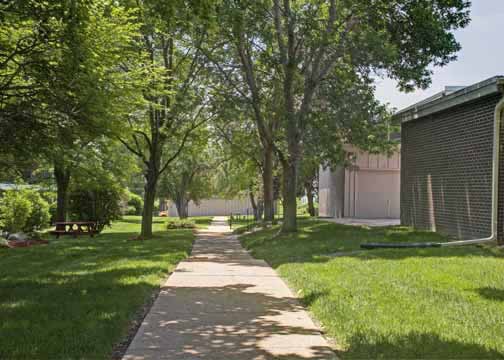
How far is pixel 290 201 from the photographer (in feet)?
64.7

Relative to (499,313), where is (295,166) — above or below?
above

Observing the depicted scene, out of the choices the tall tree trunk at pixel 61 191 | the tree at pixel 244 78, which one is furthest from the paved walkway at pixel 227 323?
the tall tree trunk at pixel 61 191

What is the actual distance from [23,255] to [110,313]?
9.10 m

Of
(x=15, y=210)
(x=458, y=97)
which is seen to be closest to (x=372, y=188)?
(x=458, y=97)

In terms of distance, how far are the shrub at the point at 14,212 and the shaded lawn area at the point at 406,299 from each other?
46.0 ft

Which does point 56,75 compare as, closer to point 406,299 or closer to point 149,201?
point 406,299

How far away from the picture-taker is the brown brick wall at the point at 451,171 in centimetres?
1314

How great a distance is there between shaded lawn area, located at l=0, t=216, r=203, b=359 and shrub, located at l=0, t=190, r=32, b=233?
9508 mm

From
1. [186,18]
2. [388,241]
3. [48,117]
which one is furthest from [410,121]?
[48,117]

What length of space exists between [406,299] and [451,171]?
874 cm

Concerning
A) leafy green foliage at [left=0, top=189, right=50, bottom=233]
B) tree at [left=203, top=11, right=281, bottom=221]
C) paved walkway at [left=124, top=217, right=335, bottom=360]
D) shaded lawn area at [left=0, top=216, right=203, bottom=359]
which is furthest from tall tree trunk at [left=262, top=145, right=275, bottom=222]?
paved walkway at [left=124, top=217, right=335, bottom=360]

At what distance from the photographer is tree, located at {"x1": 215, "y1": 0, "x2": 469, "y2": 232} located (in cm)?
1644

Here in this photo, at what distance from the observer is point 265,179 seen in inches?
1120

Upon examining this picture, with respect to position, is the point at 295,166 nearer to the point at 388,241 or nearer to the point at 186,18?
the point at 388,241
